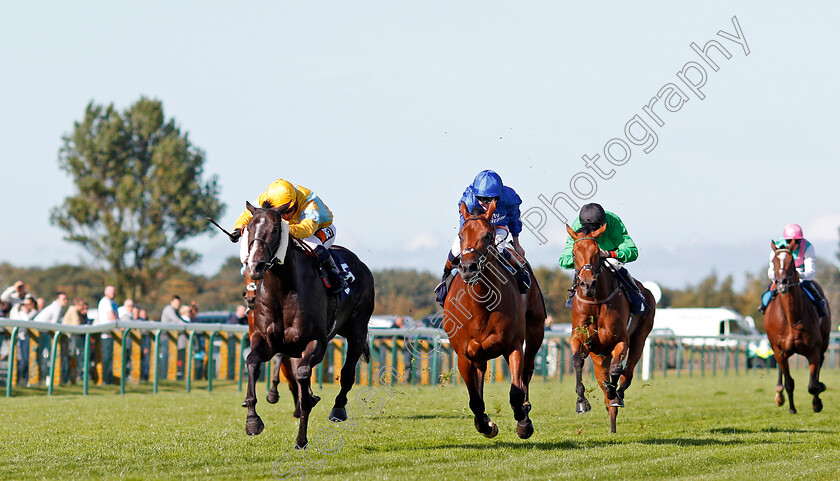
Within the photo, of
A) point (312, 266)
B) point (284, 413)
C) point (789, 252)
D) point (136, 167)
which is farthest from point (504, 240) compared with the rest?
point (136, 167)

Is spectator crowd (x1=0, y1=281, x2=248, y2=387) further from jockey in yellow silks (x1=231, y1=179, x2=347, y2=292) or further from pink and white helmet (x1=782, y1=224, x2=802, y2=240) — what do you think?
pink and white helmet (x1=782, y1=224, x2=802, y2=240)

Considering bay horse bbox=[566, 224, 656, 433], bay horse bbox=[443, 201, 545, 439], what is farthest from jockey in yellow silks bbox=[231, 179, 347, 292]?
bay horse bbox=[566, 224, 656, 433]

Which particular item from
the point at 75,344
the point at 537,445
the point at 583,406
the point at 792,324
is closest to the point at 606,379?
the point at 583,406

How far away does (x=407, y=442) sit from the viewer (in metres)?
8.65

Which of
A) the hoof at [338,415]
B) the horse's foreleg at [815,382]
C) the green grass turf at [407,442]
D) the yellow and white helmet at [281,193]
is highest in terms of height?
the yellow and white helmet at [281,193]

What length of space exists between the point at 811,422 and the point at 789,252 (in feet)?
6.99

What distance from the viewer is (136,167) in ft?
142

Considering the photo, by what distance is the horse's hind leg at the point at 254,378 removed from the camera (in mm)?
7461

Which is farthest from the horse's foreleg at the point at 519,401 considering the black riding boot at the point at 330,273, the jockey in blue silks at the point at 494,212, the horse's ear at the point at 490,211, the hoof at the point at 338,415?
the hoof at the point at 338,415

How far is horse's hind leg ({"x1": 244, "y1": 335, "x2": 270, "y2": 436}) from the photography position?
746cm

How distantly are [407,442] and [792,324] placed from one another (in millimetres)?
5931

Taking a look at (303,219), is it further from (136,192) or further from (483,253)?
(136,192)

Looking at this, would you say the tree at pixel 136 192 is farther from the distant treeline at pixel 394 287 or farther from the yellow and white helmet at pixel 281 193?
the yellow and white helmet at pixel 281 193

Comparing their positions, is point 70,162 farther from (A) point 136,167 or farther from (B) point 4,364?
(B) point 4,364
